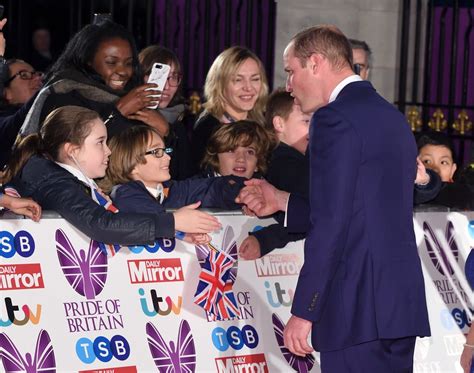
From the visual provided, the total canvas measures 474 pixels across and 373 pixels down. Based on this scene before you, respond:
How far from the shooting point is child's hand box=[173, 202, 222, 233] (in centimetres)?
570

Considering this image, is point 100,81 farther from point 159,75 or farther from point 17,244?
point 17,244

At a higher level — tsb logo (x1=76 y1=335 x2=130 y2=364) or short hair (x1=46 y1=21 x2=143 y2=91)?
short hair (x1=46 y1=21 x2=143 y2=91)

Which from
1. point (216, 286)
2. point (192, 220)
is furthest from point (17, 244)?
point (216, 286)

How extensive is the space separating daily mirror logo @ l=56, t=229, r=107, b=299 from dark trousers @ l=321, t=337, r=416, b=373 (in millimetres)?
1343

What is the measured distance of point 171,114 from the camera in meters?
7.66

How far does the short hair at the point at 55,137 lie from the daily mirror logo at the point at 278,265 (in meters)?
1.11

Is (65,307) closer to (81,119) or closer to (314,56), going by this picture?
(81,119)

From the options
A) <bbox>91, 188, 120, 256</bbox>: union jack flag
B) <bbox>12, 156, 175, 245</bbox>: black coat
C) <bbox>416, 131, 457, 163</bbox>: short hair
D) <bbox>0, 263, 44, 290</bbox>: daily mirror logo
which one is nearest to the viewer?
<bbox>0, 263, 44, 290</bbox>: daily mirror logo

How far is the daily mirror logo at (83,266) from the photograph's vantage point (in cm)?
557

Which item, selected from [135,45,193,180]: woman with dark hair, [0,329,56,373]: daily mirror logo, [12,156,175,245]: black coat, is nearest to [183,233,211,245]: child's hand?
[12,156,175,245]: black coat

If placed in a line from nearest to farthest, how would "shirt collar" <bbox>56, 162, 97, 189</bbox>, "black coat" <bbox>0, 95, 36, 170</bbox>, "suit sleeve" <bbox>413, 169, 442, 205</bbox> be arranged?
"shirt collar" <bbox>56, 162, 97, 189</bbox>
"suit sleeve" <bbox>413, 169, 442, 205</bbox>
"black coat" <bbox>0, 95, 36, 170</bbox>

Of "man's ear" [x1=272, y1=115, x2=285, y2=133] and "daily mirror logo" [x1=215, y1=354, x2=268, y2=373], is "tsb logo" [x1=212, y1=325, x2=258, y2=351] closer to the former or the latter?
"daily mirror logo" [x1=215, y1=354, x2=268, y2=373]

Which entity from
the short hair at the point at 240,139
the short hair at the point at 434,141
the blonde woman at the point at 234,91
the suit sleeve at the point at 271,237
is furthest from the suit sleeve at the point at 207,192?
the short hair at the point at 434,141

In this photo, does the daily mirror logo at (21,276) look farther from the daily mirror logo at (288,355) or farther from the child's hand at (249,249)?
the daily mirror logo at (288,355)
